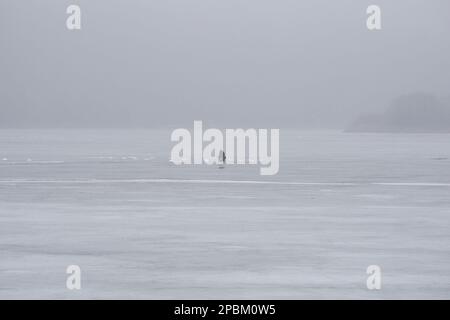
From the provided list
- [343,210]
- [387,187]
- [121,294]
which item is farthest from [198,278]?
[387,187]

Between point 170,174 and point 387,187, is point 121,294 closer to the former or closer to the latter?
point 387,187

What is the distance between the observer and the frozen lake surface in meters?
13.5

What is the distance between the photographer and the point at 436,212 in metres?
25.2

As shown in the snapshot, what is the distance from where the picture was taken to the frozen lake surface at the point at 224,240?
44.4 feet

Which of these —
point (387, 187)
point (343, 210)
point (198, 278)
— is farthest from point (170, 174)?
point (198, 278)

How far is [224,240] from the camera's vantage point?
18.9 meters

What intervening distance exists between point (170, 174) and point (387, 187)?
13.3 m

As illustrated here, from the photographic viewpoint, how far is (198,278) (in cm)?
1410
